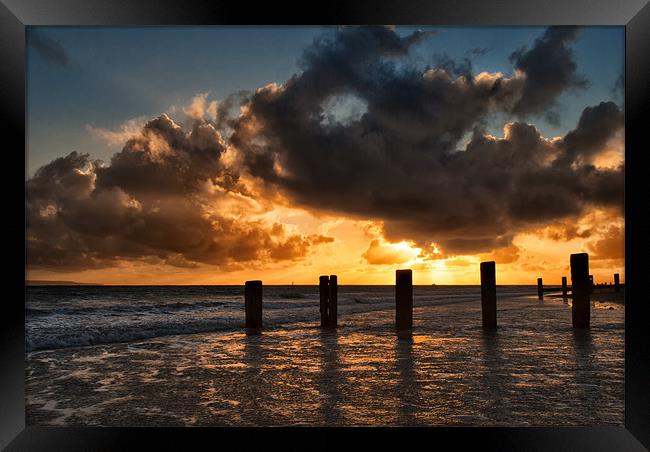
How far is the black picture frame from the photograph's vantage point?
3.07 metres

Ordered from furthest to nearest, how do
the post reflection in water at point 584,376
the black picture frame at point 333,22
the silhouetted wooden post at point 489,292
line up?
the silhouetted wooden post at point 489,292 → the post reflection in water at point 584,376 → the black picture frame at point 333,22

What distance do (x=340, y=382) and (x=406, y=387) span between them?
79cm

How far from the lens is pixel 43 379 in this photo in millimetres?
6582

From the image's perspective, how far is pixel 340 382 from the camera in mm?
5590

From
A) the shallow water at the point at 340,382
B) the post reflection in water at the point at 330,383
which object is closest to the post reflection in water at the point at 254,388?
the shallow water at the point at 340,382

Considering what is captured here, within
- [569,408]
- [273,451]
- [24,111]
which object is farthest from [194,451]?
[569,408]

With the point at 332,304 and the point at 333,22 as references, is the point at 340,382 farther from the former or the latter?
the point at 332,304

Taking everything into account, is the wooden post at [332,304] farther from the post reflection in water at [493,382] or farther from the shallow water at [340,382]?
the post reflection in water at [493,382]

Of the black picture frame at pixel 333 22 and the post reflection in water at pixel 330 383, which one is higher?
the black picture frame at pixel 333 22

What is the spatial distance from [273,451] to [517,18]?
11.1 ft

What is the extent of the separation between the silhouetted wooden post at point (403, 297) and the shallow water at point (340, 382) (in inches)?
61.0

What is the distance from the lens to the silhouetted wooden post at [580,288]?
1055 cm

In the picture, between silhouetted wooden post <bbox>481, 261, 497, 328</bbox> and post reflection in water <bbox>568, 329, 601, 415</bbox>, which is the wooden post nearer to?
silhouetted wooden post <bbox>481, 261, 497, 328</bbox>

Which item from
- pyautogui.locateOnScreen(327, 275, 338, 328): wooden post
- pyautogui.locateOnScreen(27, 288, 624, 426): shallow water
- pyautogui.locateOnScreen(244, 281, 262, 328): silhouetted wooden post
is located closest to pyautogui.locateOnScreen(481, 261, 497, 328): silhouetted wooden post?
pyautogui.locateOnScreen(27, 288, 624, 426): shallow water
